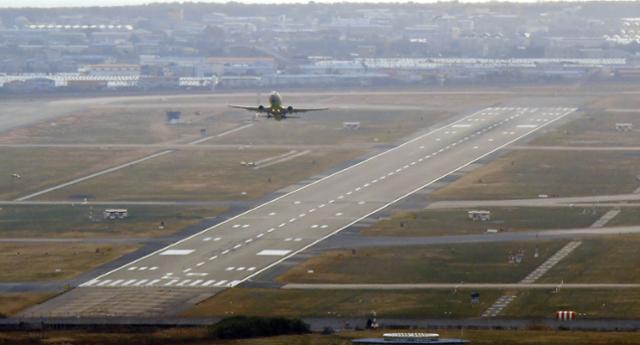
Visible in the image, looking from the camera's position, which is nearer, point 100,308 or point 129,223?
point 100,308

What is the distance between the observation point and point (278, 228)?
146 m

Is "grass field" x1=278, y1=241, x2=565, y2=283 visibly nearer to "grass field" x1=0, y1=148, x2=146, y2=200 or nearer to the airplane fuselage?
A: the airplane fuselage

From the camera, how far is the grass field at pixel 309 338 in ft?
329

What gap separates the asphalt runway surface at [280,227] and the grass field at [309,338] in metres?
17.9

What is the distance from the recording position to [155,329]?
354 ft

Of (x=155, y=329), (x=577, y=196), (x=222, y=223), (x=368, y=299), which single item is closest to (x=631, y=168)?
(x=577, y=196)

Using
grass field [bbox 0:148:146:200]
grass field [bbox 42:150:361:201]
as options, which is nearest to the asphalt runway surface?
grass field [bbox 42:150:361:201]

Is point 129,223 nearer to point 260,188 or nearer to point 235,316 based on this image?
point 260,188

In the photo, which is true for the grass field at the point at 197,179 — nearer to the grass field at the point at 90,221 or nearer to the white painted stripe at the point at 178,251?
the grass field at the point at 90,221

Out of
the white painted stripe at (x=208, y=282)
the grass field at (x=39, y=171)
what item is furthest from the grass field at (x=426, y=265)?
the grass field at (x=39, y=171)

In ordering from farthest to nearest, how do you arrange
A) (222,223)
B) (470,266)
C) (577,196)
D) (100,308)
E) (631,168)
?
(631,168), (577,196), (222,223), (470,266), (100,308)

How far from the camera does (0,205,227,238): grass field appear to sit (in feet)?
481

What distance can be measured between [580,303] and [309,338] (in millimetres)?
20246

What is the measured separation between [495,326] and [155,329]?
1997cm
